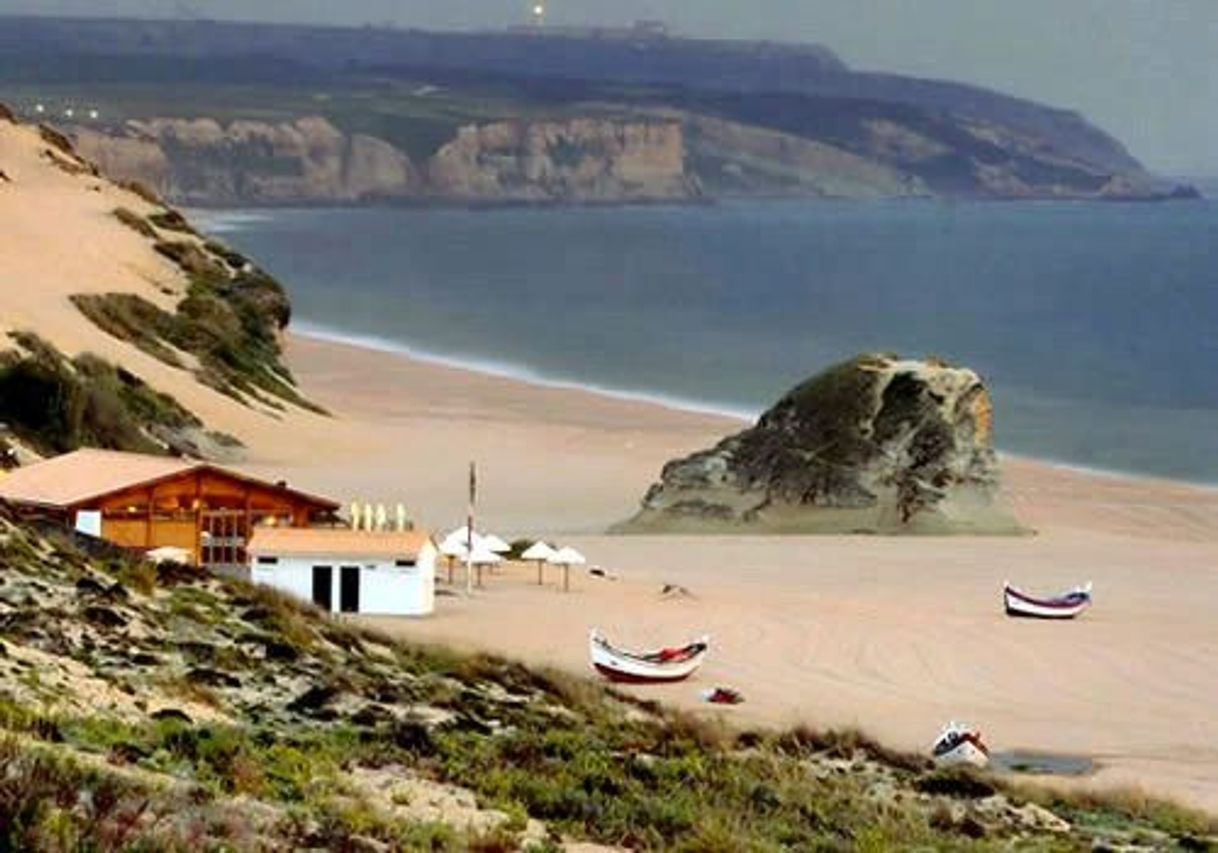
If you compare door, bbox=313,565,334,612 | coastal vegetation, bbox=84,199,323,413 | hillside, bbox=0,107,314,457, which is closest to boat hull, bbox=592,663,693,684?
door, bbox=313,565,334,612

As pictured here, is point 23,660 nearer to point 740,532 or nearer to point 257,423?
point 740,532

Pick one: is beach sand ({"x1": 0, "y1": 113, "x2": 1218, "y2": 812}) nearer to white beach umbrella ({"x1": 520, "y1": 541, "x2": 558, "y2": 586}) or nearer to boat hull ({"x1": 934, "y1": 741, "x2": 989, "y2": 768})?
white beach umbrella ({"x1": 520, "y1": 541, "x2": 558, "y2": 586})

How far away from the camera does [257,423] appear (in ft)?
170

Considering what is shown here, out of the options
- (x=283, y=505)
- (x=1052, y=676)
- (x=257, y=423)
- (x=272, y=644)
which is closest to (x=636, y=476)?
(x=257, y=423)

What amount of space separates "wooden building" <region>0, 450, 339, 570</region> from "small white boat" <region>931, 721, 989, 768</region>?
11.8 meters

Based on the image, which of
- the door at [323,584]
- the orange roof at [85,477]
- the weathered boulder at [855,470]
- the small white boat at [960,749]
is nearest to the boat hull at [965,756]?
the small white boat at [960,749]

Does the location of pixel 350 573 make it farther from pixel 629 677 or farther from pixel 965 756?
pixel 965 756

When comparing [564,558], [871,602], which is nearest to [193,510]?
[564,558]

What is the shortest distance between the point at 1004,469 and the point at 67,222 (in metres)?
27.6

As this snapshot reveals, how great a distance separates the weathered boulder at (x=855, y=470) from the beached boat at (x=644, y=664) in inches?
613

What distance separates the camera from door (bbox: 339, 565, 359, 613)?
28.8 meters

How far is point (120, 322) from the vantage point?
5694 cm

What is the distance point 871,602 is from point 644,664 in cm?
823

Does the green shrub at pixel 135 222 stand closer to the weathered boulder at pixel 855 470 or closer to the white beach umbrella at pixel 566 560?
the weathered boulder at pixel 855 470
